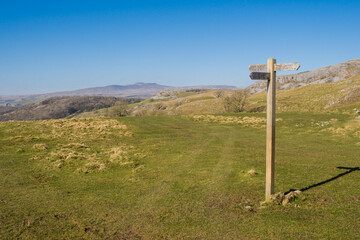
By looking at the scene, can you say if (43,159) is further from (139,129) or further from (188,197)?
(139,129)

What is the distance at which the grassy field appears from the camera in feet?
29.1

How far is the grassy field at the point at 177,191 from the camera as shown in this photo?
8859 mm

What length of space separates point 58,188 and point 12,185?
2707 millimetres

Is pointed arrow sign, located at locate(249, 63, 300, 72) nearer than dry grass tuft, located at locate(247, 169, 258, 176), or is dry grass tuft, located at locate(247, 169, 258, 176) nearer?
pointed arrow sign, located at locate(249, 63, 300, 72)

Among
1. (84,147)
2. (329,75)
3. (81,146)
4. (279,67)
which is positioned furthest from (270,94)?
(329,75)

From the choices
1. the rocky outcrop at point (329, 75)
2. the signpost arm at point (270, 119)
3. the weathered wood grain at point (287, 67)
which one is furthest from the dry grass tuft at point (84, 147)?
the rocky outcrop at point (329, 75)

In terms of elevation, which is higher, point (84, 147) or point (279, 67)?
point (279, 67)

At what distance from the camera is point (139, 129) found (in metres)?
36.1

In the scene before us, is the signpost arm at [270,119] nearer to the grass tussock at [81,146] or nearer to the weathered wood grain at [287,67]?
the weathered wood grain at [287,67]

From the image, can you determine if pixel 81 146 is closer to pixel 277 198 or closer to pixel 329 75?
pixel 277 198

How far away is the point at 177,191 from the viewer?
1274 centimetres

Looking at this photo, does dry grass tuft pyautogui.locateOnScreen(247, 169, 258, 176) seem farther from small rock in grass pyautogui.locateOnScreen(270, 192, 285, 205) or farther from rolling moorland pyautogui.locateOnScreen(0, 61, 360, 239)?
small rock in grass pyautogui.locateOnScreen(270, 192, 285, 205)

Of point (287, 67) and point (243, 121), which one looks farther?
point (243, 121)

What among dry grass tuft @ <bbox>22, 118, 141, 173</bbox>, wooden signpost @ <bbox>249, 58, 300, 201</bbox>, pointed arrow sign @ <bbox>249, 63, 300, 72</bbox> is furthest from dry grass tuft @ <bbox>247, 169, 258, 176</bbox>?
dry grass tuft @ <bbox>22, 118, 141, 173</bbox>
